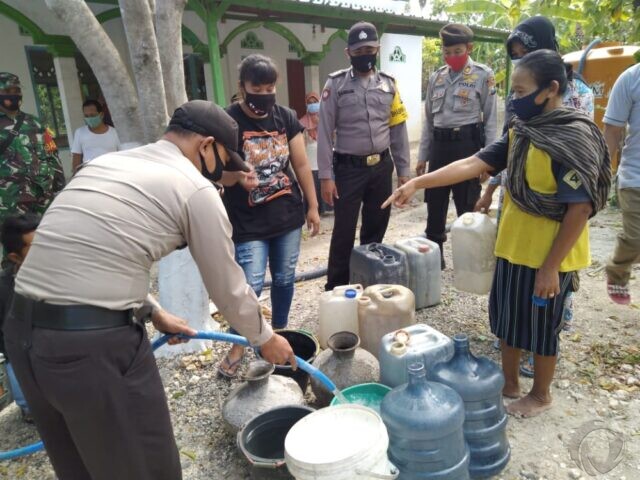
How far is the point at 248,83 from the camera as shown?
296 centimetres

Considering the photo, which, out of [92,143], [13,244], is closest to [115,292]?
[13,244]

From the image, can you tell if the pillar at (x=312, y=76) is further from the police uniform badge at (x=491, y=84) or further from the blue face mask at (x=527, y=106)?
the blue face mask at (x=527, y=106)

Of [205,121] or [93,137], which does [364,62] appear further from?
[93,137]

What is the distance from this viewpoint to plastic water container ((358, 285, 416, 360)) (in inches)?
125

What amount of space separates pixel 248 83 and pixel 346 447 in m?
2.13

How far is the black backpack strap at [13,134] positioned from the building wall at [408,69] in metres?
10.3

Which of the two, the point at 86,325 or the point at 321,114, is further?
the point at 321,114

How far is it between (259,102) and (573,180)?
181cm

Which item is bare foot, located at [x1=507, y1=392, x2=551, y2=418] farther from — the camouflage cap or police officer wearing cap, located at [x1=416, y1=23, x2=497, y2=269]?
the camouflage cap

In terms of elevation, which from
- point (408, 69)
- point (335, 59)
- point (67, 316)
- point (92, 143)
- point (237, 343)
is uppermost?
point (335, 59)

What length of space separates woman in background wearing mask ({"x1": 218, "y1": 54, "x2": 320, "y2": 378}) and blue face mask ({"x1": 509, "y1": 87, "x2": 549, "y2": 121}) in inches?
56.2

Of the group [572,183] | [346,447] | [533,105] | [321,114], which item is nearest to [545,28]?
[533,105]

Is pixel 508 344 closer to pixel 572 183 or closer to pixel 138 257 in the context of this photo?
pixel 572 183

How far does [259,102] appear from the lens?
118 inches
